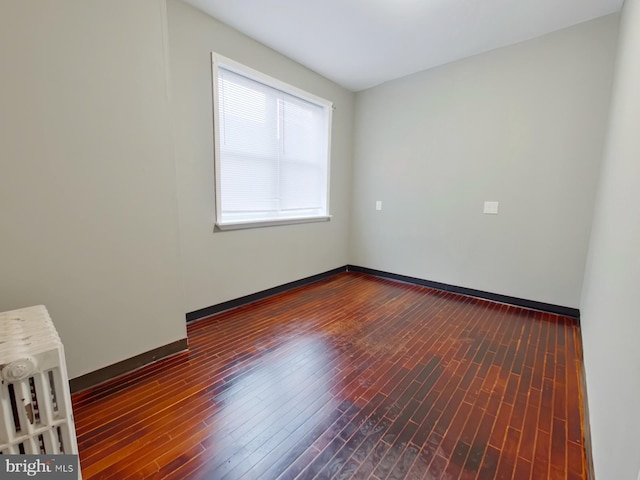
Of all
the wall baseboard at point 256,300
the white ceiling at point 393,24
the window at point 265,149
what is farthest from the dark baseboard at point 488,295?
the white ceiling at point 393,24

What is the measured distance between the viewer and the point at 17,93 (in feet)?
4.63

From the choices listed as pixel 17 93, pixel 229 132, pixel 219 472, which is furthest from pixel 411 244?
pixel 17 93

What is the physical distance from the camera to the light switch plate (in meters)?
3.25

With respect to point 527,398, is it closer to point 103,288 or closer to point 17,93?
point 103,288

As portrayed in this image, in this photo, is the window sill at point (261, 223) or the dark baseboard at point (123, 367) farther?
the window sill at point (261, 223)

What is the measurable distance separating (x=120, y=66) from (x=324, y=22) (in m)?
1.82

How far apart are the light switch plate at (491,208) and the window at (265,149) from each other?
2030mm

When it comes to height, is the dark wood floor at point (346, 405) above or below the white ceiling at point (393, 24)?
below

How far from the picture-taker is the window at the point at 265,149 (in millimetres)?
2834

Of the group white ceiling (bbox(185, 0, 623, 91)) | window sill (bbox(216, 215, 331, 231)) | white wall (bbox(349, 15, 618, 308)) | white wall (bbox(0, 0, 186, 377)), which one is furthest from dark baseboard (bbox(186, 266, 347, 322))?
white ceiling (bbox(185, 0, 623, 91))

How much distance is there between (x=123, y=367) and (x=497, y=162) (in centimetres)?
402

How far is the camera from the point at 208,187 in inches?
108

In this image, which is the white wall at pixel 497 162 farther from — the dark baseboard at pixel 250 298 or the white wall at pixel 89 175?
the white wall at pixel 89 175

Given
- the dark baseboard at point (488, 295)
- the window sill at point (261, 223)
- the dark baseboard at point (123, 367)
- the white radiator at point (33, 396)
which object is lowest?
the dark baseboard at point (123, 367)
